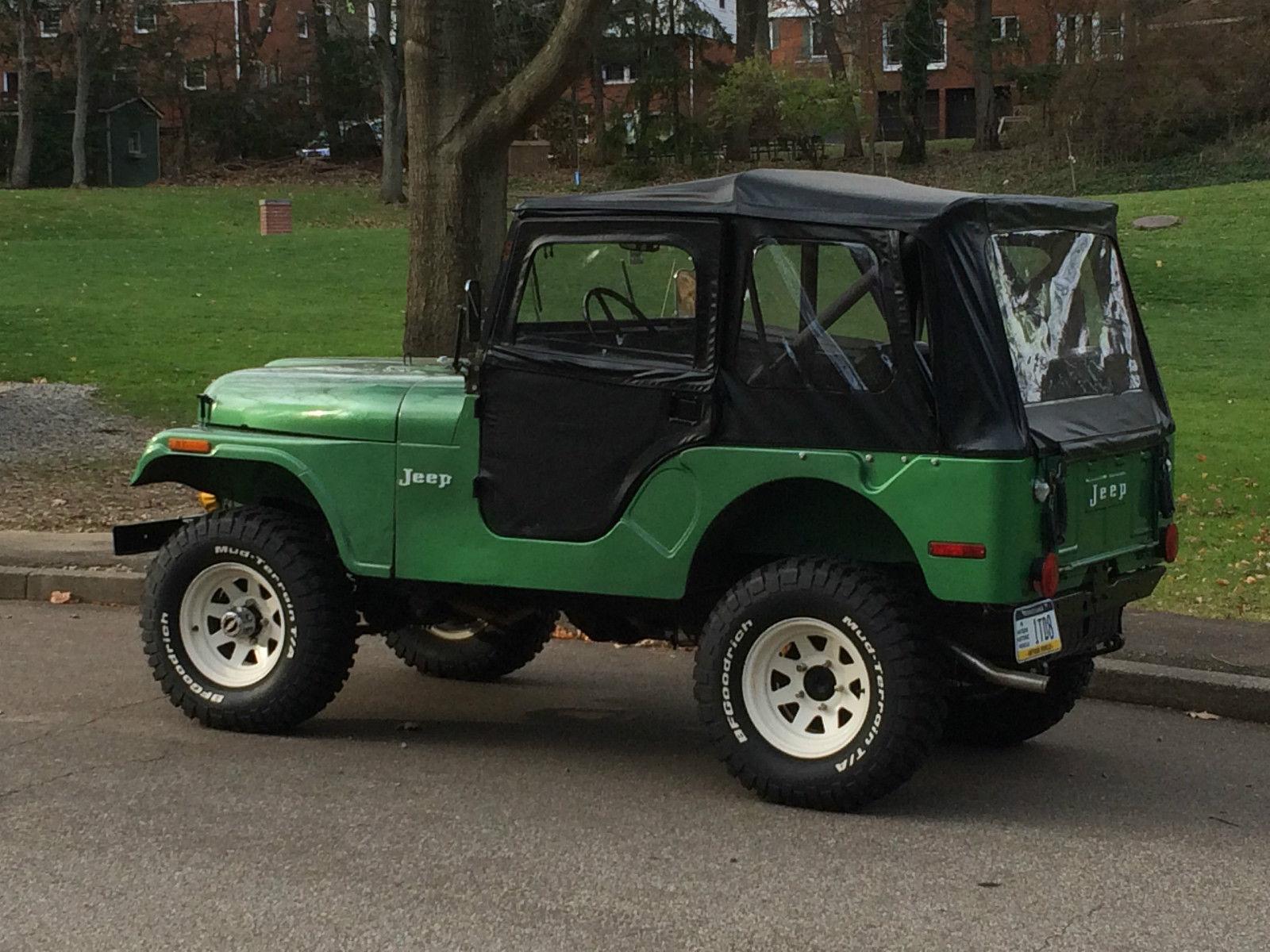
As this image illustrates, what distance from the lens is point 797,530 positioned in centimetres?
637

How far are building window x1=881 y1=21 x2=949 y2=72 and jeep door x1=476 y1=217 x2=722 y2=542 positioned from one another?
5176cm

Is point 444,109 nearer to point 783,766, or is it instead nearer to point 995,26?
point 783,766

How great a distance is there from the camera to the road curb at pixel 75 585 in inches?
384

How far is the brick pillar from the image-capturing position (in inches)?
1481

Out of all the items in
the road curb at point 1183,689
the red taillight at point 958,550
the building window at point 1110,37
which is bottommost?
the road curb at point 1183,689

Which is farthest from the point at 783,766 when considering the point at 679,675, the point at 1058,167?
the point at 1058,167

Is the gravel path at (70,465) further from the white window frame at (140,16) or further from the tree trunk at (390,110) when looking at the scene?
the white window frame at (140,16)

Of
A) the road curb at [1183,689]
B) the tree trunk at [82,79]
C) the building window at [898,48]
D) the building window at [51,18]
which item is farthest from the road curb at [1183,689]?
the building window at [51,18]

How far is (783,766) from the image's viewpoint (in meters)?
6.06

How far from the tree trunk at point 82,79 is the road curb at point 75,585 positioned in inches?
1850

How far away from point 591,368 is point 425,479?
780mm

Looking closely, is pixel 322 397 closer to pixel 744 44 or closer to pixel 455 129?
pixel 455 129

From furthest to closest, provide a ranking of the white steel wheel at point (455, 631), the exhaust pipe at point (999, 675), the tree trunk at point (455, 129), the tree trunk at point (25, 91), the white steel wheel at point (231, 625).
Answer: the tree trunk at point (25, 91), the tree trunk at point (455, 129), the white steel wheel at point (455, 631), the white steel wheel at point (231, 625), the exhaust pipe at point (999, 675)

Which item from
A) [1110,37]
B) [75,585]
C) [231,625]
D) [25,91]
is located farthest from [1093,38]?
[231,625]
